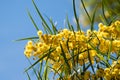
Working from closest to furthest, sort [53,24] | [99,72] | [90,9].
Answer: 1. [99,72]
2. [53,24]
3. [90,9]

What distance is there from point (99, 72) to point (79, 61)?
13 cm

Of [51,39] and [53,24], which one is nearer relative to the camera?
[51,39]

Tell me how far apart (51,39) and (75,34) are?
13cm

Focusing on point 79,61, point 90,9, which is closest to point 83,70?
point 79,61

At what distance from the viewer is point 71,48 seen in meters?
2.03

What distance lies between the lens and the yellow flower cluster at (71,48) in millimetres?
2004

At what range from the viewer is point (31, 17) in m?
2.31

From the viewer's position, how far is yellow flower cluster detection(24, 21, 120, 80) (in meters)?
2.00

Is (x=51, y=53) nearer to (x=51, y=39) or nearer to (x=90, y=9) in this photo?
(x=51, y=39)

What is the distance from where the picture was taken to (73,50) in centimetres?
203

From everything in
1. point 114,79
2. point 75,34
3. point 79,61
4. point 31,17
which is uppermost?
point 31,17

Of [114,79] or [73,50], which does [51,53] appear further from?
[114,79]

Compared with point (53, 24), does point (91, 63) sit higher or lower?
lower

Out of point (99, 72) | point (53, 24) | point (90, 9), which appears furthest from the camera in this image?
point (90, 9)
